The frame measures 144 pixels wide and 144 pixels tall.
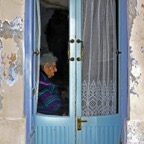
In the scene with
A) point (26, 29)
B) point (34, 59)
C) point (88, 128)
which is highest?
point (26, 29)

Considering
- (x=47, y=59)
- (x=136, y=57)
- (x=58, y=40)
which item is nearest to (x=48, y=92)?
(x=47, y=59)

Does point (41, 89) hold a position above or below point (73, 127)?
above

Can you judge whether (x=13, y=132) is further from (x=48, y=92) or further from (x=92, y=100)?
(x=92, y=100)

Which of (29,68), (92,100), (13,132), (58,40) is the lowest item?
(13,132)

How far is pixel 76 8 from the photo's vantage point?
450 cm

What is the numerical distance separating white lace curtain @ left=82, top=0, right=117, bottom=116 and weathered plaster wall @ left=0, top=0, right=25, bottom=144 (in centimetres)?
76

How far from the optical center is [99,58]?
4.55 meters

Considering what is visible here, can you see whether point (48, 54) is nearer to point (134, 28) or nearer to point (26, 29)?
point (26, 29)

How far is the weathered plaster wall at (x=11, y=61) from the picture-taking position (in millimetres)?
4129

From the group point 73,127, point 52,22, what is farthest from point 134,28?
point 73,127

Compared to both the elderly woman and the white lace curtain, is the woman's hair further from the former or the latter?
the white lace curtain

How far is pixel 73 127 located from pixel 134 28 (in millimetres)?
1260

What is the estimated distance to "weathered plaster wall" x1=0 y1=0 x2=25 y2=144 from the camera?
4129 millimetres

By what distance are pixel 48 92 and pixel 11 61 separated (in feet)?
2.05
